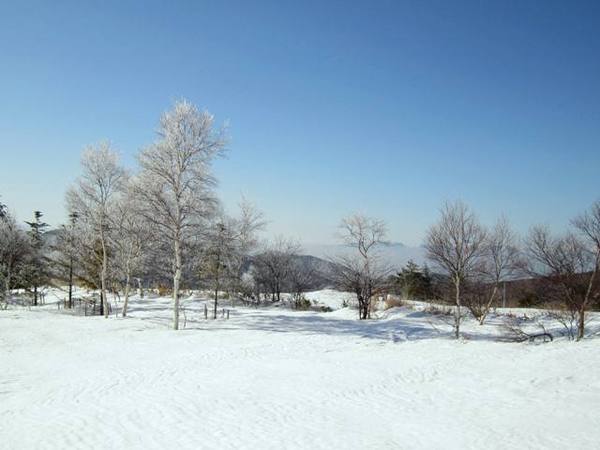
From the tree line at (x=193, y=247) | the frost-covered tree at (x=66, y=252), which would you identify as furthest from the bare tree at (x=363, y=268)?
the frost-covered tree at (x=66, y=252)

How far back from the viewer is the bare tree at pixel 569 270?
18953 millimetres

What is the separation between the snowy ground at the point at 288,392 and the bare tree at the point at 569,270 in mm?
3530

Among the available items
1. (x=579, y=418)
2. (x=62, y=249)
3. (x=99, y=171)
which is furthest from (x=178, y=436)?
(x=62, y=249)

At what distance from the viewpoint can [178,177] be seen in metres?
19.6

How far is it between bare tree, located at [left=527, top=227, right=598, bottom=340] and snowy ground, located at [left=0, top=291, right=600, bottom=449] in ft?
11.6

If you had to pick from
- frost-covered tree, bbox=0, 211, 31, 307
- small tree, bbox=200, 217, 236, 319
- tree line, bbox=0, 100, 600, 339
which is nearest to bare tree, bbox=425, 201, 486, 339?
tree line, bbox=0, 100, 600, 339

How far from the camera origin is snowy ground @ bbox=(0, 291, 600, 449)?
732 cm

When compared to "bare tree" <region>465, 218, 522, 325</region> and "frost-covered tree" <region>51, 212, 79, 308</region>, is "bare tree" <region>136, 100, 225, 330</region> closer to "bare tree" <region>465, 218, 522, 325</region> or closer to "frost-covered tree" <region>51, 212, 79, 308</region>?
"frost-covered tree" <region>51, 212, 79, 308</region>

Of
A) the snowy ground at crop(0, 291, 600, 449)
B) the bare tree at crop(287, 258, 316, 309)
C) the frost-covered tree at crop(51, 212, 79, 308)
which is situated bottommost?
the snowy ground at crop(0, 291, 600, 449)

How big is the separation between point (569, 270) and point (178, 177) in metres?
20.2

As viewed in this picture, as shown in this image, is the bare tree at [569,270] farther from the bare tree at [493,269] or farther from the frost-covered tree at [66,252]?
the frost-covered tree at [66,252]

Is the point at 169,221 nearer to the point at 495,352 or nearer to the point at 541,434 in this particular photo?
the point at 495,352

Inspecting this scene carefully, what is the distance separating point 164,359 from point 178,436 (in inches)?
268

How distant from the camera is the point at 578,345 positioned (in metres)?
15.9
